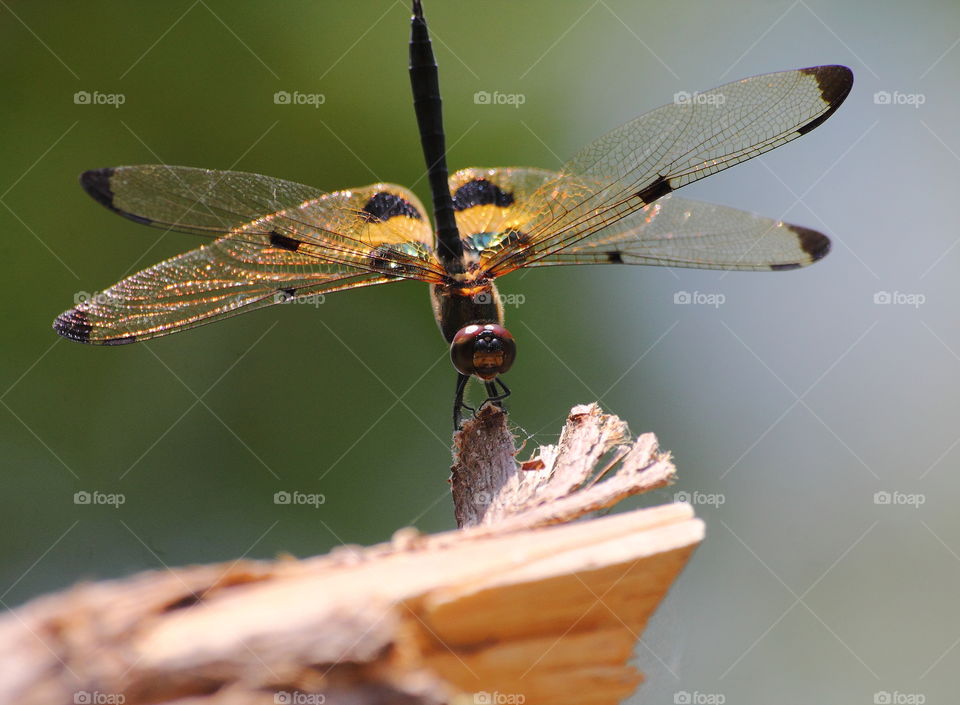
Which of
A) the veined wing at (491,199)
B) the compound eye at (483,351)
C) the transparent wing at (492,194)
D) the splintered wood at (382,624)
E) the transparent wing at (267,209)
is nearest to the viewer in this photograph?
the splintered wood at (382,624)

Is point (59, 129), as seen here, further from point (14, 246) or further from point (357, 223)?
point (357, 223)

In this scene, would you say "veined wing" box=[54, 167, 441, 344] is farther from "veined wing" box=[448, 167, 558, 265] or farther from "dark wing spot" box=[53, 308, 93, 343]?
"veined wing" box=[448, 167, 558, 265]

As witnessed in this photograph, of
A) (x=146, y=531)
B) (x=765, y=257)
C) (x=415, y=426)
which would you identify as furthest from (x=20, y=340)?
(x=765, y=257)

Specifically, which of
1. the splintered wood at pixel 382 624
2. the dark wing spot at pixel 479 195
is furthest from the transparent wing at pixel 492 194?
the splintered wood at pixel 382 624

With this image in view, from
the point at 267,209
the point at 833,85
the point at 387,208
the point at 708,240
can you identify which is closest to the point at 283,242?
the point at 267,209

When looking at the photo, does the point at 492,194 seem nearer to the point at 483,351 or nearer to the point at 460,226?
the point at 460,226

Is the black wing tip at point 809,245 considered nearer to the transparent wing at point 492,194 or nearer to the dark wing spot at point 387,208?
the transparent wing at point 492,194

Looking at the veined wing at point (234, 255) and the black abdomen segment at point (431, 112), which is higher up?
the black abdomen segment at point (431, 112)
